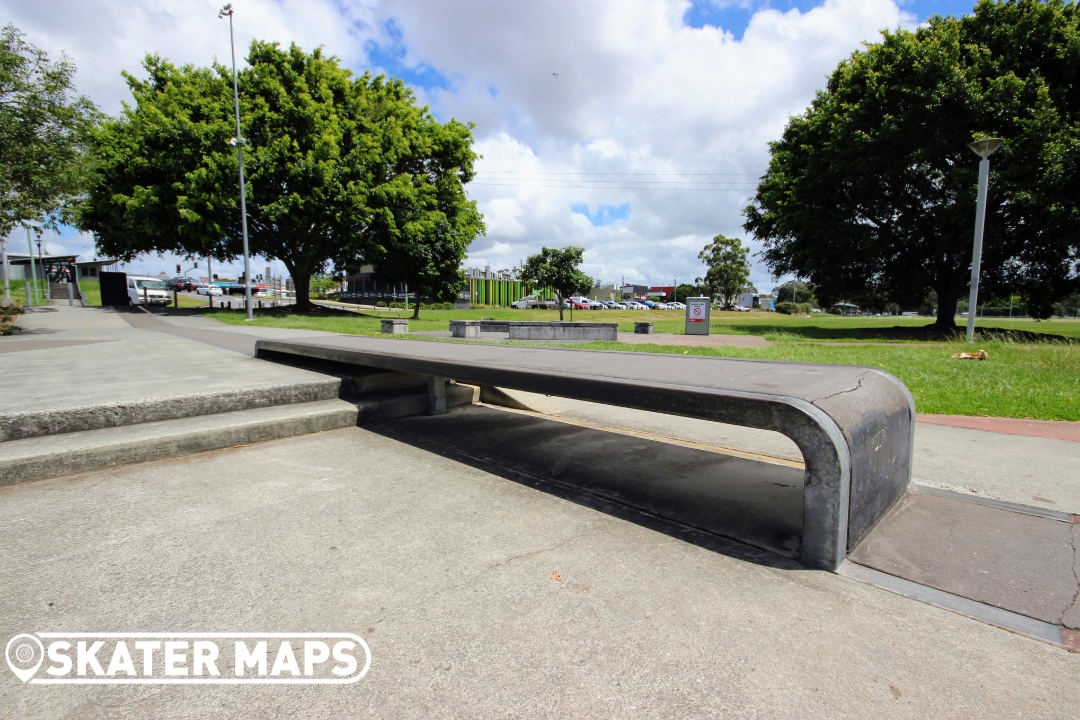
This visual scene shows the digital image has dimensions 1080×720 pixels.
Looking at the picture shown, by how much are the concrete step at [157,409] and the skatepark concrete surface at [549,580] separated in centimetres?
14

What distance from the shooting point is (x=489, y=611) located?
2.17 m

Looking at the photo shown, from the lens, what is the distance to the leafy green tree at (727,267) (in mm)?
69125

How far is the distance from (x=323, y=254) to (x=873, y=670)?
29.5m

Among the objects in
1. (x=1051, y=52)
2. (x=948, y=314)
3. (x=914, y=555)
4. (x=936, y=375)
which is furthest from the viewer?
(x=948, y=314)

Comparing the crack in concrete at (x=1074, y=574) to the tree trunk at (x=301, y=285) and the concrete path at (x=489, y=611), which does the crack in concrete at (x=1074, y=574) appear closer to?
the concrete path at (x=489, y=611)

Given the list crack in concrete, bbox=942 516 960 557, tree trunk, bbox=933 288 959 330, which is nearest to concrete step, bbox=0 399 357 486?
crack in concrete, bbox=942 516 960 557

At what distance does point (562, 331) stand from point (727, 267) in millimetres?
58276

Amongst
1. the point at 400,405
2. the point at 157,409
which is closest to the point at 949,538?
the point at 400,405

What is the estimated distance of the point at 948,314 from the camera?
23.1 meters

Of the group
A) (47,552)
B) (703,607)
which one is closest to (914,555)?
(703,607)

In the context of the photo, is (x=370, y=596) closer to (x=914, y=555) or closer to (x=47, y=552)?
(x=47, y=552)

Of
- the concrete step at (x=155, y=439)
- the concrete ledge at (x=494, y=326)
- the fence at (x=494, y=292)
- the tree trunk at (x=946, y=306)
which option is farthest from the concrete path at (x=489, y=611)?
Answer: the fence at (x=494, y=292)

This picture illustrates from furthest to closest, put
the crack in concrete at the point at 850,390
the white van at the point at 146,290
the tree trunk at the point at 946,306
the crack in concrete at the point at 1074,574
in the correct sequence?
the white van at the point at 146,290 < the tree trunk at the point at 946,306 < the crack in concrete at the point at 850,390 < the crack in concrete at the point at 1074,574

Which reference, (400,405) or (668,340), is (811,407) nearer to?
(400,405)
